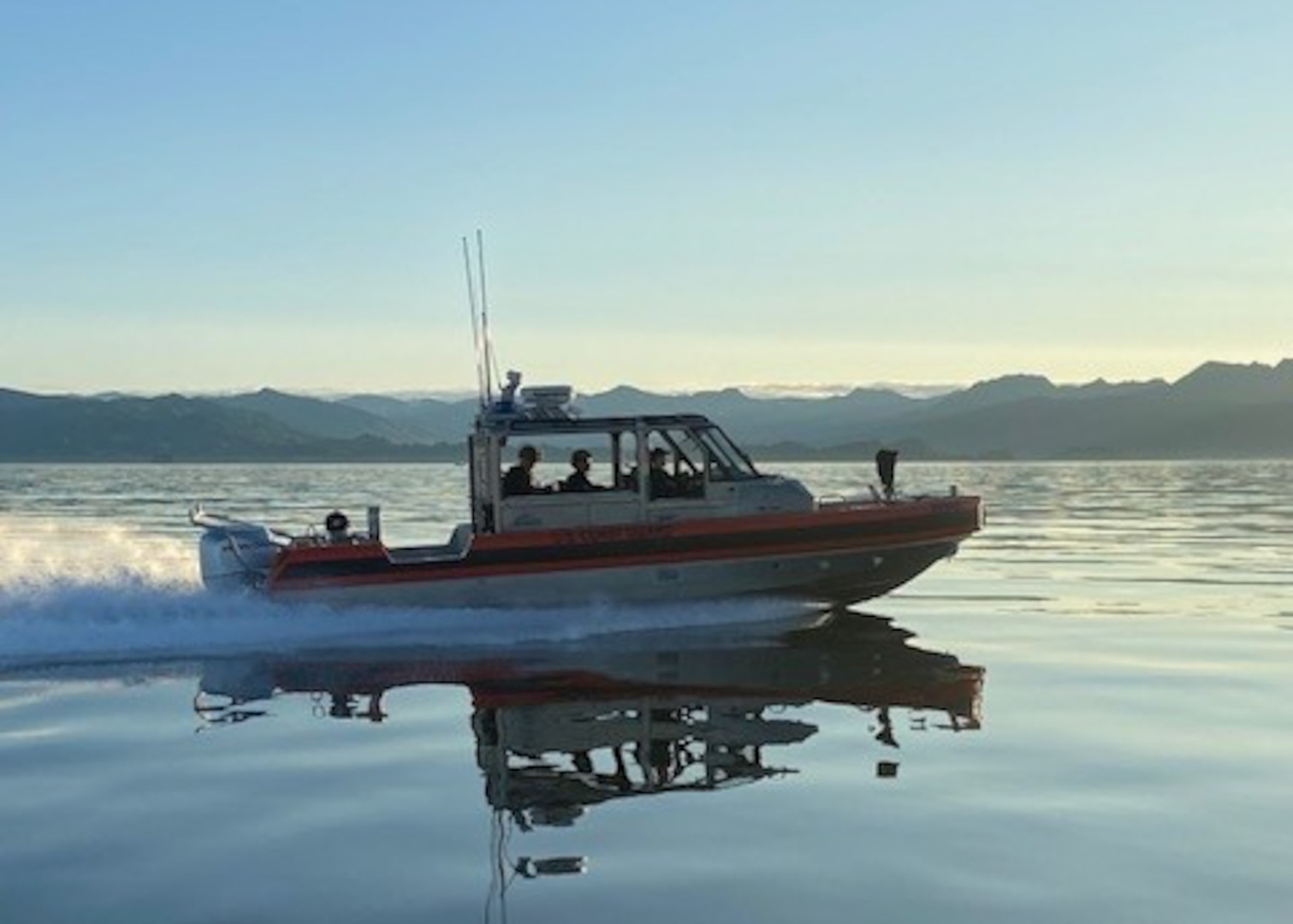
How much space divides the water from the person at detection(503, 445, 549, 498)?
5.14ft

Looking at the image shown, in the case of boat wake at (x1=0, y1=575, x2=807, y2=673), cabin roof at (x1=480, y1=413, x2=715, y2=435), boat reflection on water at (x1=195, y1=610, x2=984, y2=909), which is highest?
cabin roof at (x1=480, y1=413, x2=715, y2=435)

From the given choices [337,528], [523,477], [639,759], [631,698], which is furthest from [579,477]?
[639,759]

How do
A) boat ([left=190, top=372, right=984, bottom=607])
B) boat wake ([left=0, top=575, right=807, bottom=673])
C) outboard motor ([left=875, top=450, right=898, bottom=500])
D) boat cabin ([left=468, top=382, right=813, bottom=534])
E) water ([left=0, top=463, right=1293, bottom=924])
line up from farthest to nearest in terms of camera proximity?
outboard motor ([left=875, top=450, right=898, bottom=500]) < boat cabin ([left=468, top=382, right=813, bottom=534]) < boat ([left=190, top=372, right=984, bottom=607]) < boat wake ([left=0, top=575, right=807, bottom=673]) < water ([left=0, top=463, right=1293, bottom=924])

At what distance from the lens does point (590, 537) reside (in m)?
17.0

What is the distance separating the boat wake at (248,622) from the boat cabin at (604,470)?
3.79 feet

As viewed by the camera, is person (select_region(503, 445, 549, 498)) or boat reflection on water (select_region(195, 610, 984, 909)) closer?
boat reflection on water (select_region(195, 610, 984, 909))

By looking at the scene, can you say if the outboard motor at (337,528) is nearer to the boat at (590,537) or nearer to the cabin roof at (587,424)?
the boat at (590,537)

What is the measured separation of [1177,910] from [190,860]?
492cm

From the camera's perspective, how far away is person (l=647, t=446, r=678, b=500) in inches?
679

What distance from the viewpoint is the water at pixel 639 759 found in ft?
22.6

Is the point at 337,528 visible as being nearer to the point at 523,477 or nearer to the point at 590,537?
the point at 523,477

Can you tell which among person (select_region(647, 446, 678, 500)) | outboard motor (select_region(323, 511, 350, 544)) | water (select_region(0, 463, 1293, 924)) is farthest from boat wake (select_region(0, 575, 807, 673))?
person (select_region(647, 446, 678, 500))

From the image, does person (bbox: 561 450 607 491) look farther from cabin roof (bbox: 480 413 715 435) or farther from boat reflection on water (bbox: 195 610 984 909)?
boat reflection on water (bbox: 195 610 984 909)

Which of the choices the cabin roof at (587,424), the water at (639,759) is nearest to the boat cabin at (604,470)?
the cabin roof at (587,424)
